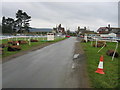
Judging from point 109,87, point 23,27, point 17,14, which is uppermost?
point 17,14

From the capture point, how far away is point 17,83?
14.9 feet

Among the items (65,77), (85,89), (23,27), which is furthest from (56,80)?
(23,27)

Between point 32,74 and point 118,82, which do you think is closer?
point 118,82

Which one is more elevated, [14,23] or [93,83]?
[14,23]

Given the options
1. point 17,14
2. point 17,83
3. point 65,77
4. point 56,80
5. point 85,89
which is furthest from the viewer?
point 17,14

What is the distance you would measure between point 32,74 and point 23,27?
246ft

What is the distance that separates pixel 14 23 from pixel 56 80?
7914 cm

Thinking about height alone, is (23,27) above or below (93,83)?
above

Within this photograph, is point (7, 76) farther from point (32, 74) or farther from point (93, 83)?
point (93, 83)

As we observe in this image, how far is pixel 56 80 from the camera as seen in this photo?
4848 millimetres

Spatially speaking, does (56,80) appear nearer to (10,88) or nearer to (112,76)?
(10,88)

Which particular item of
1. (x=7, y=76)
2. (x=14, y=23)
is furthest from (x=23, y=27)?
(x=7, y=76)

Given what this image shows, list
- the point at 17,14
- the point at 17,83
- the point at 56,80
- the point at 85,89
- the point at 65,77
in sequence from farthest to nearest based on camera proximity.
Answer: the point at 17,14 → the point at 65,77 → the point at 56,80 → the point at 17,83 → the point at 85,89

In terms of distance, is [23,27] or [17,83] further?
[23,27]
